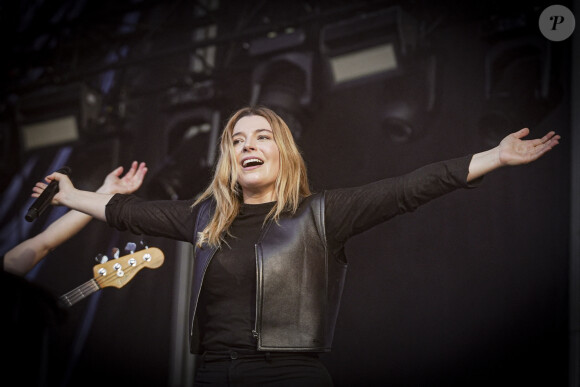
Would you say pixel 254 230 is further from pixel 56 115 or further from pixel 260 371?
pixel 56 115

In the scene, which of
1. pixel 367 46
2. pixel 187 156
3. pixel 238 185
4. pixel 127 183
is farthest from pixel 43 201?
pixel 367 46

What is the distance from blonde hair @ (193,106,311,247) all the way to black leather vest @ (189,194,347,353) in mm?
45

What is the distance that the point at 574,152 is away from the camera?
289 centimetres

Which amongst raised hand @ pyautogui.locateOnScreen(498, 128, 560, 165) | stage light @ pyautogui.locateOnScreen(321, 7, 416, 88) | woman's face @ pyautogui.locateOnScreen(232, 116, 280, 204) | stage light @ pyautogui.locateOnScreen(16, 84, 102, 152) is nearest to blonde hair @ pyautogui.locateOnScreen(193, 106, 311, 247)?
woman's face @ pyautogui.locateOnScreen(232, 116, 280, 204)

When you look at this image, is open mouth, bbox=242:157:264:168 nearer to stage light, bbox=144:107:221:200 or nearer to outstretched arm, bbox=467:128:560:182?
outstretched arm, bbox=467:128:560:182

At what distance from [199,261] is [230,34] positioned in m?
1.99

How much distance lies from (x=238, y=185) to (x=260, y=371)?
2.66 ft

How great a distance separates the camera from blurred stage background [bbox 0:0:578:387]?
2938mm

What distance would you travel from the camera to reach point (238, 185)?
8.49 ft

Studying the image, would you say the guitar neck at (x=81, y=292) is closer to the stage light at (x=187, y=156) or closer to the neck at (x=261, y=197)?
the stage light at (x=187, y=156)

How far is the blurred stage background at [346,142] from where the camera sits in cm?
294

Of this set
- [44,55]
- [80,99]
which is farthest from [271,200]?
[44,55]

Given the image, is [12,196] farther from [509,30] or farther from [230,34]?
[509,30]

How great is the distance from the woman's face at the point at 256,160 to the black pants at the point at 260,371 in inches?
25.5
